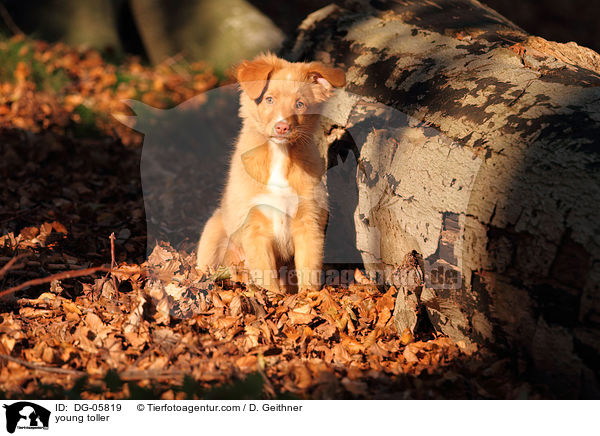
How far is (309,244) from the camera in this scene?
4117 mm

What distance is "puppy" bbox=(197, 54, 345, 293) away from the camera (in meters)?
3.81

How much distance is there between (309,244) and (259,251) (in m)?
0.40

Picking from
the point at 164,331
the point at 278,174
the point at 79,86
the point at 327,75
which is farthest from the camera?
the point at 79,86

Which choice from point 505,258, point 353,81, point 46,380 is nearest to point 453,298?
point 505,258

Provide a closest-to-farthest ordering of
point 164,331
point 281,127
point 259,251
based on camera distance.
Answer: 1. point 164,331
2. point 281,127
3. point 259,251

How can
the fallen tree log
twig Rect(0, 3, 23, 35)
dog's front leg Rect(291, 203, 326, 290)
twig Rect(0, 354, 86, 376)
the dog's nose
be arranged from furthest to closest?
twig Rect(0, 3, 23, 35) → dog's front leg Rect(291, 203, 326, 290) → the dog's nose → twig Rect(0, 354, 86, 376) → the fallen tree log

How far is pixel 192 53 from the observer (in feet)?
30.4

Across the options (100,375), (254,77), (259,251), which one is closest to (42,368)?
(100,375)

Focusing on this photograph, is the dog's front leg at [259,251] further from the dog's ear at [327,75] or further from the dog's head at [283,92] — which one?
the dog's ear at [327,75]

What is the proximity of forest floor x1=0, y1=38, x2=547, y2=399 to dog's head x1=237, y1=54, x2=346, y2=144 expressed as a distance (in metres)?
1.28
